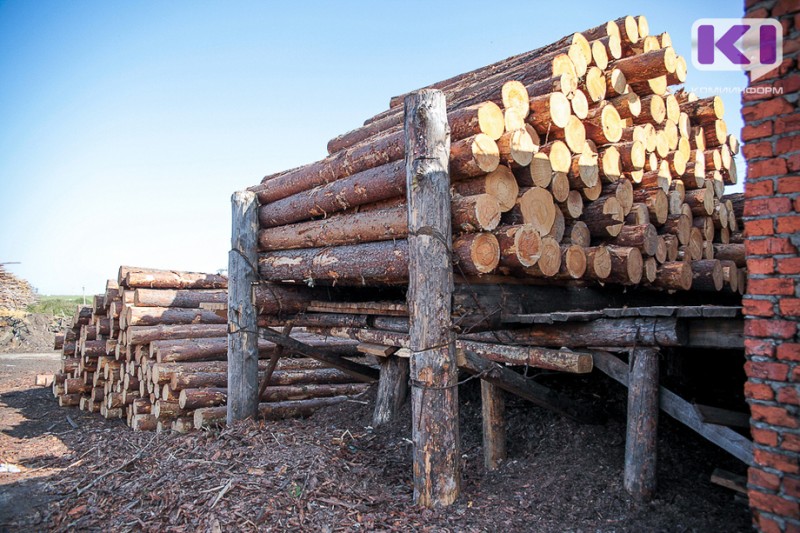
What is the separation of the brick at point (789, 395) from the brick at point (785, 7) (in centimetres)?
231

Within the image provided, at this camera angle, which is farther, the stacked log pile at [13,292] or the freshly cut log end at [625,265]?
the stacked log pile at [13,292]

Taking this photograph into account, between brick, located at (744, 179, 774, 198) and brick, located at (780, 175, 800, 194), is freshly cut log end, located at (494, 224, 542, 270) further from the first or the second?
brick, located at (780, 175, 800, 194)

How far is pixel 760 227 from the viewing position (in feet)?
11.3

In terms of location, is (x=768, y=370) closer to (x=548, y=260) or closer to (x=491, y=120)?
(x=548, y=260)

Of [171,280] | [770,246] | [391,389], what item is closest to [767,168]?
[770,246]

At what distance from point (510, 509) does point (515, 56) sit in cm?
519

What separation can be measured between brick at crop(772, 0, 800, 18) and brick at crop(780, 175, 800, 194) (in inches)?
40.6

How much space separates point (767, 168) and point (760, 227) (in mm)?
381

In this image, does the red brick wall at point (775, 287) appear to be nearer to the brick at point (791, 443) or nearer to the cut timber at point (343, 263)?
the brick at point (791, 443)

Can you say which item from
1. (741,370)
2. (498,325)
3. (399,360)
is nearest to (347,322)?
(399,360)

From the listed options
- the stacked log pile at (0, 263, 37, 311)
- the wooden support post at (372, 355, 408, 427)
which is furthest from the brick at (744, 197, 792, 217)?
the stacked log pile at (0, 263, 37, 311)

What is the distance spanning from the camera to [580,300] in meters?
5.91

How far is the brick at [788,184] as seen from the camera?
10.9 ft

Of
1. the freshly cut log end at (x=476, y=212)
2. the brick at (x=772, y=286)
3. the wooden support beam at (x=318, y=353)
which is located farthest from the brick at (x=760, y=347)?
the wooden support beam at (x=318, y=353)
